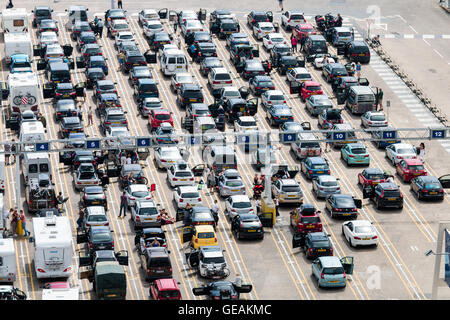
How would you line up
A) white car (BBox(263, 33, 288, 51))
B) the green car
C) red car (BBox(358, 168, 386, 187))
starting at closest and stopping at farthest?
red car (BBox(358, 168, 386, 187)), the green car, white car (BBox(263, 33, 288, 51))

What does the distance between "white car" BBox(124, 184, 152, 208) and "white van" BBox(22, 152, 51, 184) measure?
19.0ft

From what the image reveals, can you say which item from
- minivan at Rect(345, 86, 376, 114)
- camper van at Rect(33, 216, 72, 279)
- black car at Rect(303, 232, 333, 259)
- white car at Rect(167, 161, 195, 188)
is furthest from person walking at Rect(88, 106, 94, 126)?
black car at Rect(303, 232, 333, 259)

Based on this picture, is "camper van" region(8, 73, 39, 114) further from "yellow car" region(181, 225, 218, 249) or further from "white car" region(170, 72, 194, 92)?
"yellow car" region(181, 225, 218, 249)

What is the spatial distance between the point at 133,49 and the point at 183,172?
2776cm

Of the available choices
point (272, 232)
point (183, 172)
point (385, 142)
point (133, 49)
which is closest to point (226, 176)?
point (183, 172)

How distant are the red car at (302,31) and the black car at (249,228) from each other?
40.5 metres

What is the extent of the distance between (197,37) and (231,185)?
32565 mm

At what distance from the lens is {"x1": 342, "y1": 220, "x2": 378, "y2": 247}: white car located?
154 feet

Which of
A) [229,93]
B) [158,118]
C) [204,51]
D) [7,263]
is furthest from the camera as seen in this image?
[204,51]

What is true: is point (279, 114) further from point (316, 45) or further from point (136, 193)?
point (136, 193)

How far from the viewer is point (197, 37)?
274ft

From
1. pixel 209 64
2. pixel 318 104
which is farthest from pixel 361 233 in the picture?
pixel 209 64

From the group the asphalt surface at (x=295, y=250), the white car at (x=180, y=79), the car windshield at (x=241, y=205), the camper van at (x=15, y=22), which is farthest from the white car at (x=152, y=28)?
the car windshield at (x=241, y=205)
